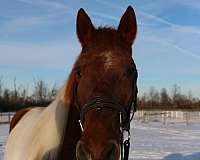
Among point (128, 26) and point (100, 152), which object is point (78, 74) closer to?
point (128, 26)

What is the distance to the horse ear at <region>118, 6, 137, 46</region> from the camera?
285cm

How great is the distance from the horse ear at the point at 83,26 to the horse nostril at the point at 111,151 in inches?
33.3

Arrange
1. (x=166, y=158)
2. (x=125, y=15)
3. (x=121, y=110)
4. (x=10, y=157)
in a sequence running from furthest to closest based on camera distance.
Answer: (x=166, y=158) < (x=10, y=157) < (x=125, y=15) < (x=121, y=110)

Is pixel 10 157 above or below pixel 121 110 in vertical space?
below

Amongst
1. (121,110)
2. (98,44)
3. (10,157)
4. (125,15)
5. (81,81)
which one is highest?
(125,15)

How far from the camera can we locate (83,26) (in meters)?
2.82

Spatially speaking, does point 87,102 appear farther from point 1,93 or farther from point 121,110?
point 1,93

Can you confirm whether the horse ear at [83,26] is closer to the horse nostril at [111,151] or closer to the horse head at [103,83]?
the horse head at [103,83]

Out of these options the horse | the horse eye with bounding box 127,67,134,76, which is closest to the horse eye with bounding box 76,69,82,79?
the horse

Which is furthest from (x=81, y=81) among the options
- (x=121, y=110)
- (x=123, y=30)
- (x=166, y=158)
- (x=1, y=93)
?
(x=1, y=93)

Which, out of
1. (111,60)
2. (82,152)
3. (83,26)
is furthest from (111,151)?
(83,26)

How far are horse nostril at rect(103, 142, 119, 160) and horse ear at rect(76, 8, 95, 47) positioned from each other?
2.78 ft

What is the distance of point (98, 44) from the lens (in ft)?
8.87

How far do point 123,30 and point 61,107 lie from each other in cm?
76
